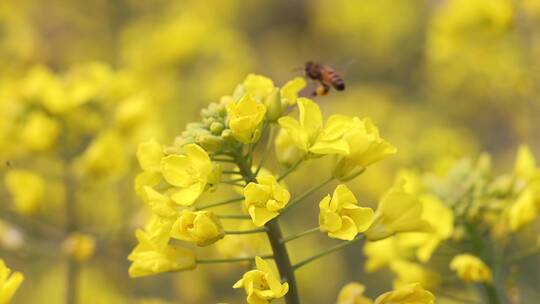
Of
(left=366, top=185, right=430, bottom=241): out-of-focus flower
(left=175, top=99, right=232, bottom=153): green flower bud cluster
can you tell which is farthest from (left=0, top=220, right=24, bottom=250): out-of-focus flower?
(left=366, top=185, right=430, bottom=241): out-of-focus flower

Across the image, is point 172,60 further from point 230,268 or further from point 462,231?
point 462,231

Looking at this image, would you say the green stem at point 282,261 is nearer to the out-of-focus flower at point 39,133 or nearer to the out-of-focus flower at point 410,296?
the out-of-focus flower at point 410,296

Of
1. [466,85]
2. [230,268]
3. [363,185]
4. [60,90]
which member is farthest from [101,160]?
[466,85]

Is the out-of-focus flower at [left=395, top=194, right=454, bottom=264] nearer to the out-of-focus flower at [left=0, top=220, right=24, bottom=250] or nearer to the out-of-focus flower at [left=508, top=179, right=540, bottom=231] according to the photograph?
the out-of-focus flower at [left=508, top=179, right=540, bottom=231]

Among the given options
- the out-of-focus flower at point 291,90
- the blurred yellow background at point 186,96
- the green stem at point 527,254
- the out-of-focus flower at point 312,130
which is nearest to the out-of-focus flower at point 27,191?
the blurred yellow background at point 186,96

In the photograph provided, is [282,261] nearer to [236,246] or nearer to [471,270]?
[236,246]

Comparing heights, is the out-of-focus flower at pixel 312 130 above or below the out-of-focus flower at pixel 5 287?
above
